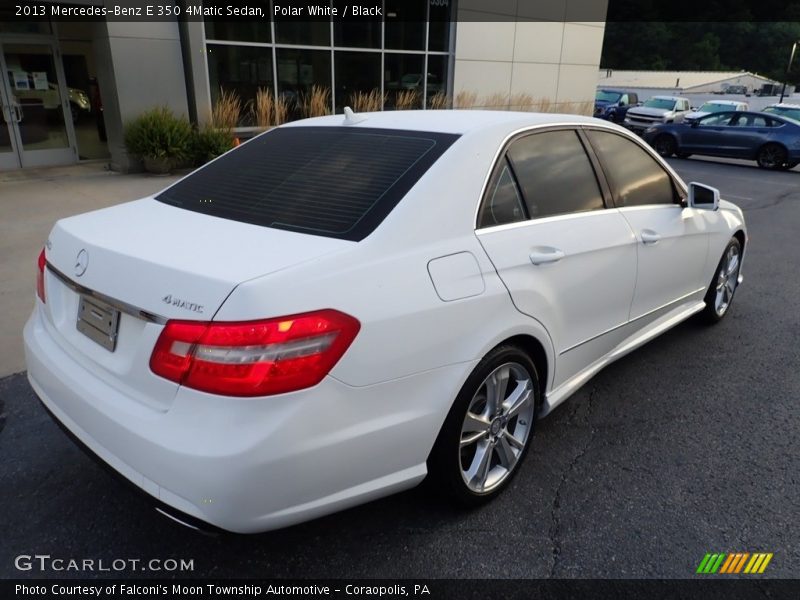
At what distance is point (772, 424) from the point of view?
11.1 feet

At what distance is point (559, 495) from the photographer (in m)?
2.76

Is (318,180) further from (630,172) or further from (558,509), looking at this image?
(630,172)

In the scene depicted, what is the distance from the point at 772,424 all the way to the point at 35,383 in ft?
12.3

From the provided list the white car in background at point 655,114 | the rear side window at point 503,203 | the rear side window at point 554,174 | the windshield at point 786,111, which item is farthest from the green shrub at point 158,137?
the windshield at point 786,111

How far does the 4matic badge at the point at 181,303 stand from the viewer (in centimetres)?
Answer: 182

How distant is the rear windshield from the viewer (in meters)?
2.31

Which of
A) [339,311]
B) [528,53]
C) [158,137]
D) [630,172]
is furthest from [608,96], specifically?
[339,311]

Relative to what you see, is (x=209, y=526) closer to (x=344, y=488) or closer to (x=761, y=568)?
(x=344, y=488)

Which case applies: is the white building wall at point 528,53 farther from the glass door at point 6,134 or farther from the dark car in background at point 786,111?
the glass door at point 6,134

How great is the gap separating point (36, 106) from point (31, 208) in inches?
168

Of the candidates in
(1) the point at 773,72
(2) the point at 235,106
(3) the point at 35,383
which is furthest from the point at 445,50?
(1) the point at 773,72

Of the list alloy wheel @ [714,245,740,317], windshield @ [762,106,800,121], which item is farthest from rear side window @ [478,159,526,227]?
windshield @ [762,106,800,121]

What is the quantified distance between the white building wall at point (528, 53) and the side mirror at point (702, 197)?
43.4 feet

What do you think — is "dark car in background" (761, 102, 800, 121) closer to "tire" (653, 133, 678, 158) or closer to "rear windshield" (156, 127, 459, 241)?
"tire" (653, 133, 678, 158)
